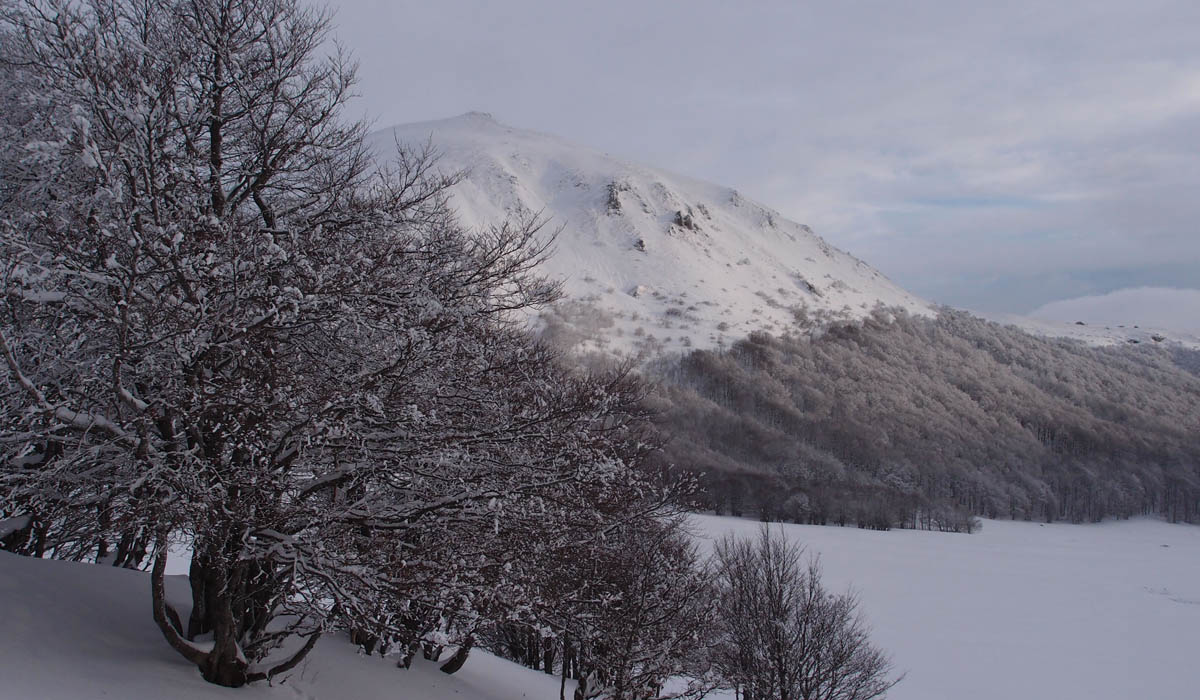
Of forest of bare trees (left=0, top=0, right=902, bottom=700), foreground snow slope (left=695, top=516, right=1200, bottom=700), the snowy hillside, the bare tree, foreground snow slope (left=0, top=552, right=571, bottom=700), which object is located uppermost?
the snowy hillside

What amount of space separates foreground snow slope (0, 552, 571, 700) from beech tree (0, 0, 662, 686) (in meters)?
0.38

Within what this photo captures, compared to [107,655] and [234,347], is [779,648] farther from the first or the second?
[234,347]

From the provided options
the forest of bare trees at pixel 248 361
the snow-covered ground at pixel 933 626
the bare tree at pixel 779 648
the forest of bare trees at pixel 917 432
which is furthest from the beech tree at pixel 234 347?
the forest of bare trees at pixel 917 432

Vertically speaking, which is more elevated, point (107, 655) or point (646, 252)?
point (646, 252)

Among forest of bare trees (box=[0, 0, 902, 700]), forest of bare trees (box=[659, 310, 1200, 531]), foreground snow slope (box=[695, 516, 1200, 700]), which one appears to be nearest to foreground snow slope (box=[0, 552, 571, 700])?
forest of bare trees (box=[0, 0, 902, 700])

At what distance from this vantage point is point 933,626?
131ft

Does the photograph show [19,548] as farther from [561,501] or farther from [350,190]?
[561,501]

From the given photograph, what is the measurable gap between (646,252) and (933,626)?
122 metres

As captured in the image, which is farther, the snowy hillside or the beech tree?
the snowy hillside

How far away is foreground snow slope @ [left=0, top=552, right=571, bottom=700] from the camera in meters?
5.51

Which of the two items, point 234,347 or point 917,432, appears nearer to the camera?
point 234,347

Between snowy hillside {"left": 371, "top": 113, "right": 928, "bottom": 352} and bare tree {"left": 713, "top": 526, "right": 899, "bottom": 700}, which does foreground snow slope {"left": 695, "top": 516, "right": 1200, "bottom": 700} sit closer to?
bare tree {"left": 713, "top": 526, "right": 899, "bottom": 700}

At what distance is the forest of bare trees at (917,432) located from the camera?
8362 centimetres

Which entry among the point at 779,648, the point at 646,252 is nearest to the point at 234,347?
the point at 779,648
